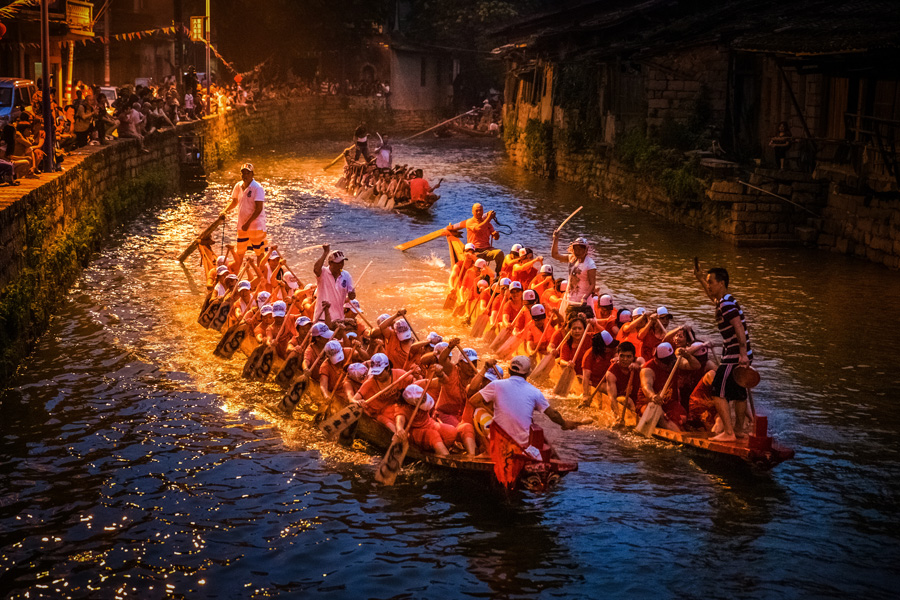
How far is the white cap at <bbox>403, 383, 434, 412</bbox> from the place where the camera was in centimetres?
1075

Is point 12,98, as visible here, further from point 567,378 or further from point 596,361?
point 596,361

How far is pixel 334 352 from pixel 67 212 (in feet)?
29.9

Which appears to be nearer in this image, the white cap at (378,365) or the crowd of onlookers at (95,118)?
the white cap at (378,365)

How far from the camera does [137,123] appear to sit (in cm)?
2702

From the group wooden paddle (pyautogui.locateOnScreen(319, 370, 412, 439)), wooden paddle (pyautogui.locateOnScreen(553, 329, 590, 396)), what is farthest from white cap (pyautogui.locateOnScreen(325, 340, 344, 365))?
wooden paddle (pyautogui.locateOnScreen(553, 329, 590, 396))

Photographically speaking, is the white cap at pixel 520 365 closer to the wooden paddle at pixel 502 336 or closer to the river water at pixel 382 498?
the river water at pixel 382 498

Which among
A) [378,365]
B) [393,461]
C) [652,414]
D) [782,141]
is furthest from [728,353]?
[782,141]

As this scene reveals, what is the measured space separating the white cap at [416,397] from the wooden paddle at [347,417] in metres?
0.35

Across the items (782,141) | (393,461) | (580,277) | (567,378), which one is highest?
(782,141)

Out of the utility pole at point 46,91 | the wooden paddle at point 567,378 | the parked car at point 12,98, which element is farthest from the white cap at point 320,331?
the parked car at point 12,98

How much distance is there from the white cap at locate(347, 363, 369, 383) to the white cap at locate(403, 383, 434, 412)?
3.24 feet

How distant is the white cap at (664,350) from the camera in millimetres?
11414

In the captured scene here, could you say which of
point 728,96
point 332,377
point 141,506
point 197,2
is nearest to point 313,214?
point 728,96

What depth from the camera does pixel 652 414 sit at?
11.3m
